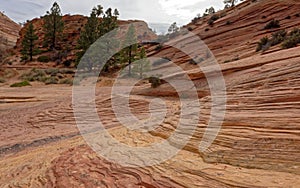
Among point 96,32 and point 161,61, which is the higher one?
point 96,32

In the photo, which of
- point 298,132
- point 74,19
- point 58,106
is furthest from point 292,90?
point 74,19

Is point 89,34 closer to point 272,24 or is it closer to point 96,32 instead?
point 96,32

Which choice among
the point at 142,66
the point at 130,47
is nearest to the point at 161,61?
the point at 130,47

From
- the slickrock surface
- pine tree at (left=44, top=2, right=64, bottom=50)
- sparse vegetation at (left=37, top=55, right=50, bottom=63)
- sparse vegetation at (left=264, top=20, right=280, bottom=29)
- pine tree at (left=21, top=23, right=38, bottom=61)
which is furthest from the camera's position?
pine tree at (left=44, top=2, right=64, bottom=50)

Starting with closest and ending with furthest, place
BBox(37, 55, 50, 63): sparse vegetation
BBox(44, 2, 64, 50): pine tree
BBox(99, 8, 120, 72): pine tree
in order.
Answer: BBox(99, 8, 120, 72): pine tree → BBox(37, 55, 50, 63): sparse vegetation → BBox(44, 2, 64, 50): pine tree

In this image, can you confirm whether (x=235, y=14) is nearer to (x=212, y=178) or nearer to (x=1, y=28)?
(x=212, y=178)

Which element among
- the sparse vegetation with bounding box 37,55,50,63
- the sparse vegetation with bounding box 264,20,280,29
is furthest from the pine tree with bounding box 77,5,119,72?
the sparse vegetation with bounding box 264,20,280,29

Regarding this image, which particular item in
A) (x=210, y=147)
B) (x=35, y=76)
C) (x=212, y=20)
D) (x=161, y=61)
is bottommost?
(x=210, y=147)

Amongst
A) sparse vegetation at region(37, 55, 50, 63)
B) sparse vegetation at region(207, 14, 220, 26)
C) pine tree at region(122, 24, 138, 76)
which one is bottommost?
sparse vegetation at region(37, 55, 50, 63)

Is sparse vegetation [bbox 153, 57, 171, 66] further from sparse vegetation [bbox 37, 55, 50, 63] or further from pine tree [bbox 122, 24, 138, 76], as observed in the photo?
sparse vegetation [bbox 37, 55, 50, 63]

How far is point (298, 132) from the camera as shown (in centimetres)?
561

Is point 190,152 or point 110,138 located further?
point 110,138

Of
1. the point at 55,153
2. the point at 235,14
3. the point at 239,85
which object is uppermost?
the point at 235,14

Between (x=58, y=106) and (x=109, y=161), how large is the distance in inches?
398
